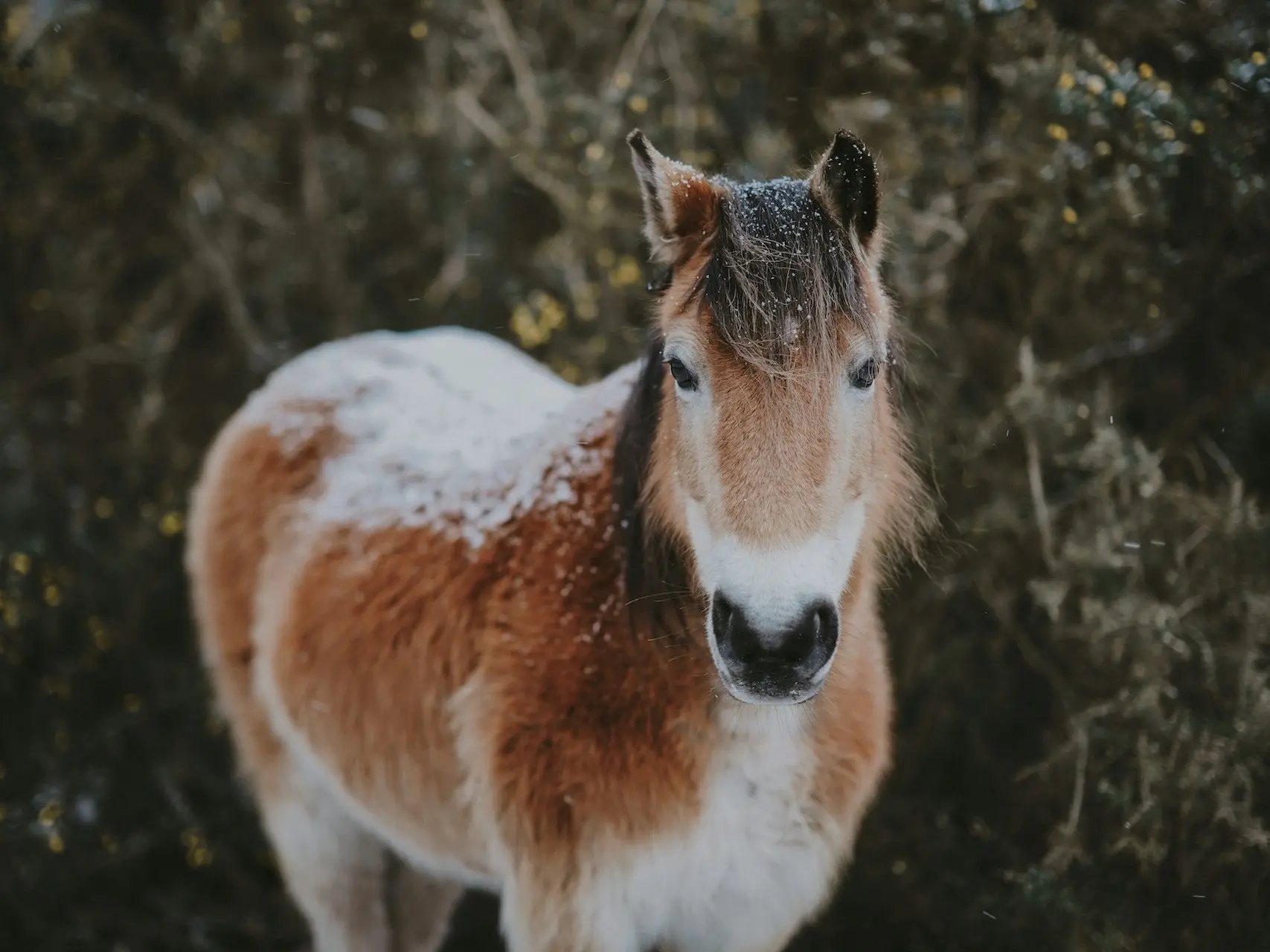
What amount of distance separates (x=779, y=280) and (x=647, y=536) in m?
0.56

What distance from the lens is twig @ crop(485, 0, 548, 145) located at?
394 cm

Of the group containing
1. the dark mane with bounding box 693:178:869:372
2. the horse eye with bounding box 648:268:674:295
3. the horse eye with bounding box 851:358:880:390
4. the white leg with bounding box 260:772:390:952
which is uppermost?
the dark mane with bounding box 693:178:869:372

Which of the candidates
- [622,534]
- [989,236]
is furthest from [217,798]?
[989,236]

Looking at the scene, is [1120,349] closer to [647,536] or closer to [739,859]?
[647,536]

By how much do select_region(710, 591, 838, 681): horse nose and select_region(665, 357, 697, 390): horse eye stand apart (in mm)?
384

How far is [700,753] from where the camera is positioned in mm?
1925

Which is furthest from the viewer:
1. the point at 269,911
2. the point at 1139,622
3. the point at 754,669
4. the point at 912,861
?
the point at 269,911

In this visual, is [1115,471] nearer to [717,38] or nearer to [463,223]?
[717,38]

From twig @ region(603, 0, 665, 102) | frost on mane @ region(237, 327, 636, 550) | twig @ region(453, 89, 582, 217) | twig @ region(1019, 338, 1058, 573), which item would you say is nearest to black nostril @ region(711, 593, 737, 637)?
frost on mane @ region(237, 327, 636, 550)

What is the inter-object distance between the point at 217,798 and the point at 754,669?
3328 millimetres

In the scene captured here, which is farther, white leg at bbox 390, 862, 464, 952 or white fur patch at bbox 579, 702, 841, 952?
white leg at bbox 390, 862, 464, 952

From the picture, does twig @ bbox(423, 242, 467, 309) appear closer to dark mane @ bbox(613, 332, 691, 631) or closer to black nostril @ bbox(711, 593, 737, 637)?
dark mane @ bbox(613, 332, 691, 631)

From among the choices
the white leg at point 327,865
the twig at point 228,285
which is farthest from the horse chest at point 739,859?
the twig at point 228,285

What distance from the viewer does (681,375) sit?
1764mm
